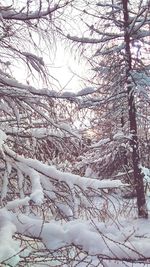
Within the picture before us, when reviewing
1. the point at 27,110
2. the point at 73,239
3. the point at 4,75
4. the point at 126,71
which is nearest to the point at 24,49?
the point at 4,75

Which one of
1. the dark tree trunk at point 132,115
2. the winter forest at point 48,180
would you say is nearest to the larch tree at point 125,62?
the dark tree trunk at point 132,115

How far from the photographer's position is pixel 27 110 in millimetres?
3930

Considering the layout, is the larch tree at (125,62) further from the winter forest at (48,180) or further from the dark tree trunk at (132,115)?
the winter forest at (48,180)

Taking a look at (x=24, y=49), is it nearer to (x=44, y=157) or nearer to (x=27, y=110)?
(x=27, y=110)

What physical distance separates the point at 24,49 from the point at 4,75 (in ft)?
0.94

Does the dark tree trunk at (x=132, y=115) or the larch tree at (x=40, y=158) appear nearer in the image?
the larch tree at (x=40, y=158)

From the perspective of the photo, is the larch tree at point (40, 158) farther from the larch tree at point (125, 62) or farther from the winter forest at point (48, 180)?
the larch tree at point (125, 62)

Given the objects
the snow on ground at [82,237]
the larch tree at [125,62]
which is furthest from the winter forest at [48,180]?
the larch tree at [125,62]

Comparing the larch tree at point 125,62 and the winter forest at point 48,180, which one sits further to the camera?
the larch tree at point 125,62

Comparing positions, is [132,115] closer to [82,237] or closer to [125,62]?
[125,62]

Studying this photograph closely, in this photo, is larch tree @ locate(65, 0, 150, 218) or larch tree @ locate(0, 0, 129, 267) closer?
larch tree @ locate(0, 0, 129, 267)

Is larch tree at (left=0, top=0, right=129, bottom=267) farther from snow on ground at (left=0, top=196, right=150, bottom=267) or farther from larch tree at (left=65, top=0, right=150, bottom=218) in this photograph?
larch tree at (left=65, top=0, right=150, bottom=218)

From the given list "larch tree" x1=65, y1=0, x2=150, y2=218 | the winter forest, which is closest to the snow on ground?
the winter forest

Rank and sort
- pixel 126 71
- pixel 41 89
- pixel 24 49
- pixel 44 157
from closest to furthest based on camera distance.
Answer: pixel 41 89
pixel 24 49
pixel 44 157
pixel 126 71
